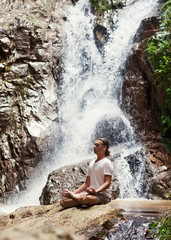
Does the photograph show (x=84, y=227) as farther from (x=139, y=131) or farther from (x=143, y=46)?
(x=143, y=46)

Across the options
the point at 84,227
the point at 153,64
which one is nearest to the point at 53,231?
the point at 84,227

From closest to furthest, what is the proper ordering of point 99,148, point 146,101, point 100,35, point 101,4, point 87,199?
1. point 87,199
2. point 99,148
3. point 146,101
4. point 100,35
5. point 101,4

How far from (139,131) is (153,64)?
8.23 ft

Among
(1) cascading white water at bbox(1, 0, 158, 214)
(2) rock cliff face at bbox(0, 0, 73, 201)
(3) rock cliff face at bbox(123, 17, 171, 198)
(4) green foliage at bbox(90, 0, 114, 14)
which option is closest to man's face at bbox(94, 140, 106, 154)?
(1) cascading white water at bbox(1, 0, 158, 214)

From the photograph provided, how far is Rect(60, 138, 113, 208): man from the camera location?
3.96 metres

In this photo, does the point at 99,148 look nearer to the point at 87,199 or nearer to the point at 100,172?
the point at 100,172

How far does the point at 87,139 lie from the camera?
11.4 metres

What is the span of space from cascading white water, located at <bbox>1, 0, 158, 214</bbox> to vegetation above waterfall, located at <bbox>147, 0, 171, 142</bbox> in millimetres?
1380

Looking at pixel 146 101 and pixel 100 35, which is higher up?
pixel 100 35

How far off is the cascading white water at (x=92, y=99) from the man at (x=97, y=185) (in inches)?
157

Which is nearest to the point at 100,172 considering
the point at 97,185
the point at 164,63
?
the point at 97,185

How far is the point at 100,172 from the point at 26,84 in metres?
8.79

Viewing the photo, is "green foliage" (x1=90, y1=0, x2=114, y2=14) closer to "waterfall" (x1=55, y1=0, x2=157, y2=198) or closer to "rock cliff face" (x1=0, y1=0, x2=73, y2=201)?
"waterfall" (x1=55, y1=0, x2=157, y2=198)

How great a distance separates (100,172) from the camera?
4172mm
